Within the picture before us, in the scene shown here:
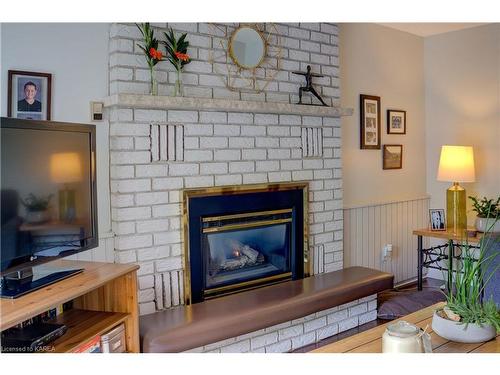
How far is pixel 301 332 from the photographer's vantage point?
317 cm

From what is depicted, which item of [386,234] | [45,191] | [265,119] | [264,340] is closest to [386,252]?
[386,234]

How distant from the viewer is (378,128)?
4199mm

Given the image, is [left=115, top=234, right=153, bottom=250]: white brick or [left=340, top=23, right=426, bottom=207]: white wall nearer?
[left=115, top=234, right=153, bottom=250]: white brick

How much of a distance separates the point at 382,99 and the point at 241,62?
1.68 metres

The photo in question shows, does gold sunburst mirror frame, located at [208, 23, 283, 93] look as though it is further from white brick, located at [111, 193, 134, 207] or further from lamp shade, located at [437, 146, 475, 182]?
lamp shade, located at [437, 146, 475, 182]

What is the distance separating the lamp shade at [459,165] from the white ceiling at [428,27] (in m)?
1.09

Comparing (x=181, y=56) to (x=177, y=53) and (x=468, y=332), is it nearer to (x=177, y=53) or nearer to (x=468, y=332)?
(x=177, y=53)

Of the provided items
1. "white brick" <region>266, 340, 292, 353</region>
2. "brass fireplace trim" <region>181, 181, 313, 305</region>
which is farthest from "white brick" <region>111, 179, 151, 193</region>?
"white brick" <region>266, 340, 292, 353</region>

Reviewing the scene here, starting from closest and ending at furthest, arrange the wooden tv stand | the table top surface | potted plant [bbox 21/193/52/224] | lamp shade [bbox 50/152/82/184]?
the wooden tv stand → potted plant [bbox 21/193/52/224] → lamp shade [bbox 50/152/82/184] → the table top surface

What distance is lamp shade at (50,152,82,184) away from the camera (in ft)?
6.02

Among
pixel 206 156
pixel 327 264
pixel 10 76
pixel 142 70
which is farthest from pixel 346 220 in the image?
pixel 10 76

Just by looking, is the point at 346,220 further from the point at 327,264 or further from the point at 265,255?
the point at 265,255

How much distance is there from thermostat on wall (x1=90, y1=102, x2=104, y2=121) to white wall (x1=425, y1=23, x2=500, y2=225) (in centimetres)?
324
